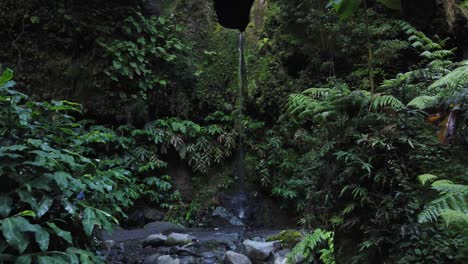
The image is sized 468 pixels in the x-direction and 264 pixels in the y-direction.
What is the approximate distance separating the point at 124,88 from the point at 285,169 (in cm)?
412

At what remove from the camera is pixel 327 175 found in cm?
282

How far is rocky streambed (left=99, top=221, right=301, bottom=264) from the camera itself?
4633 millimetres

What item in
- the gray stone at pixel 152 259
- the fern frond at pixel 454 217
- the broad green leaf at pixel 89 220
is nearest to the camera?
the fern frond at pixel 454 217

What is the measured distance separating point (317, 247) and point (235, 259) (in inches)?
55.3

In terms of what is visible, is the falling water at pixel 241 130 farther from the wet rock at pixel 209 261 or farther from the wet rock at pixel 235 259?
the wet rock at pixel 235 259

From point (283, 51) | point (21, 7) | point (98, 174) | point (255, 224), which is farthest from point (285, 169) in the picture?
point (21, 7)

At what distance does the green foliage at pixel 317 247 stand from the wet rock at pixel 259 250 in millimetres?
1194

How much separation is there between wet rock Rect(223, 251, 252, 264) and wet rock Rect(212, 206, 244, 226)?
245 centimetres

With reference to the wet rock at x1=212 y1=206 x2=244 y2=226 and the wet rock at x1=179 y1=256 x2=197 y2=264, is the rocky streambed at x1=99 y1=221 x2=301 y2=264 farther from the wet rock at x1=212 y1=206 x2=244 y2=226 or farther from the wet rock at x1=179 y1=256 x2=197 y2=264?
the wet rock at x1=212 y1=206 x2=244 y2=226

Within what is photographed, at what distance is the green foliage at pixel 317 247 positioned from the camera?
3.10 meters

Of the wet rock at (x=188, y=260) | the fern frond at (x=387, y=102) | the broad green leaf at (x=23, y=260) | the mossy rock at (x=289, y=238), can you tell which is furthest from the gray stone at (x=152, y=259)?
the fern frond at (x=387, y=102)

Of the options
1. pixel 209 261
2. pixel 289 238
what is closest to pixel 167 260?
pixel 209 261

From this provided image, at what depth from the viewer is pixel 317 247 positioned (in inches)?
135

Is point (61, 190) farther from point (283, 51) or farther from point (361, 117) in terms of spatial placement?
point (283, 51)
